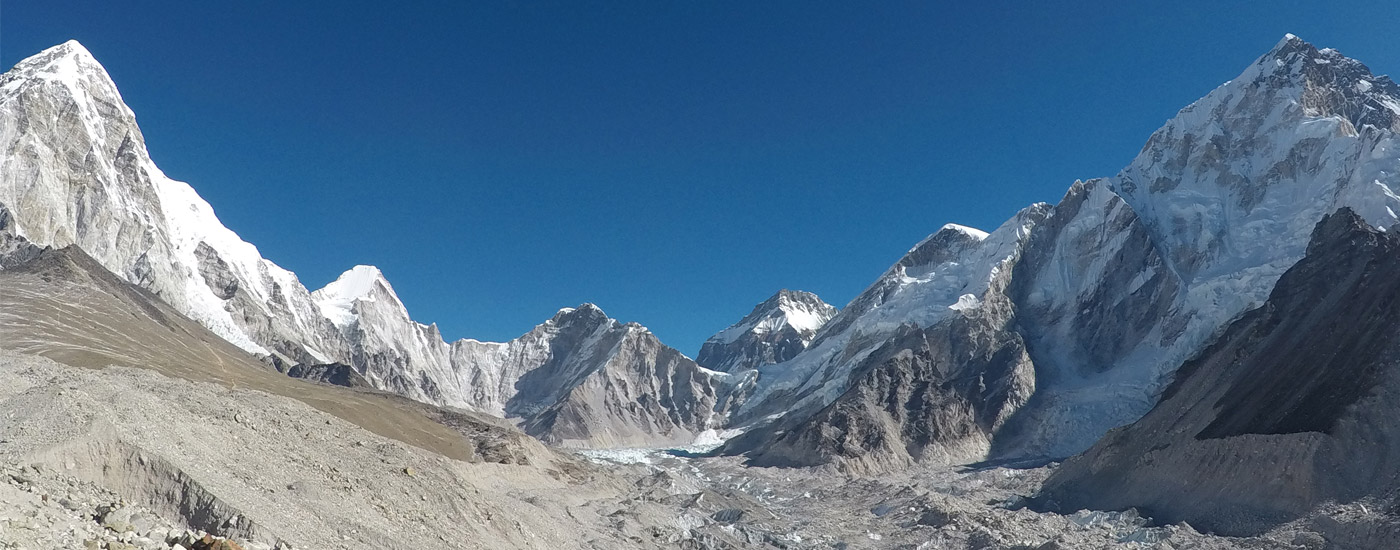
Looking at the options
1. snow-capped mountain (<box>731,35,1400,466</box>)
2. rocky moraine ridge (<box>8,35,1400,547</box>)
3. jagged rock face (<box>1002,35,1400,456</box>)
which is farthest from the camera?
snow-capped mountain (<box>731,35,1400,466</box>)

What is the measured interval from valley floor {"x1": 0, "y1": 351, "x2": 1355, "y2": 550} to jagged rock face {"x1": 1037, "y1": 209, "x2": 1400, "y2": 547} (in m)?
5.34

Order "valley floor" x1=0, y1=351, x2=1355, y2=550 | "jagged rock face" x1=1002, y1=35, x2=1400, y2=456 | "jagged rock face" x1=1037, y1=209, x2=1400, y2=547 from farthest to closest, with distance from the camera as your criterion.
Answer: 1. "jagged rock face" x1=1002, y1=35, x2=1400, y2=456
2. "jagged rock face" x1=1037, y1=209, x2=1400, y2=547
3. "valley floor" x1=0, y1=351, x2=1355, y2=550

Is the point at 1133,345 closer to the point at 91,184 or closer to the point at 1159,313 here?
the point at 1159,313

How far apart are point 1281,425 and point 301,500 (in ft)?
241

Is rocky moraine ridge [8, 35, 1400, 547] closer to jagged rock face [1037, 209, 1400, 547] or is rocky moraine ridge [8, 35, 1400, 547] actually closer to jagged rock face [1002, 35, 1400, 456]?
jagged rock face [1037, 209, 1400, 547]

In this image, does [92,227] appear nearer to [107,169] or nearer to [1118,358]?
[107,169]

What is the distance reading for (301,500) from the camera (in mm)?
31891

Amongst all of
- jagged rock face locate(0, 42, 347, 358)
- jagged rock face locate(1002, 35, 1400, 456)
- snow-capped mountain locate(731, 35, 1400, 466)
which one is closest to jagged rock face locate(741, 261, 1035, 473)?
snow-capped mountain locate(731, 35, 1400, 466)

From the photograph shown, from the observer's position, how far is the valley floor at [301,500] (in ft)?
77.4

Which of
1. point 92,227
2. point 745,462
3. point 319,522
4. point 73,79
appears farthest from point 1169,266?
point 73,79

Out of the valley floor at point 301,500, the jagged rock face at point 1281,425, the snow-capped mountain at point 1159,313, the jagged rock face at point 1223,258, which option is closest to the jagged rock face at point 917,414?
the snow-capped mountain at point 1159,313

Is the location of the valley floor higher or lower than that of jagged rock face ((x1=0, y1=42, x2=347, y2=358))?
lower

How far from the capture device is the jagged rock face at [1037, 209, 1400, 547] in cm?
6378

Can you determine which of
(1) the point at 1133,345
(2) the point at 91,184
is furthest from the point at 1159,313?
(2) the point at 91,184
